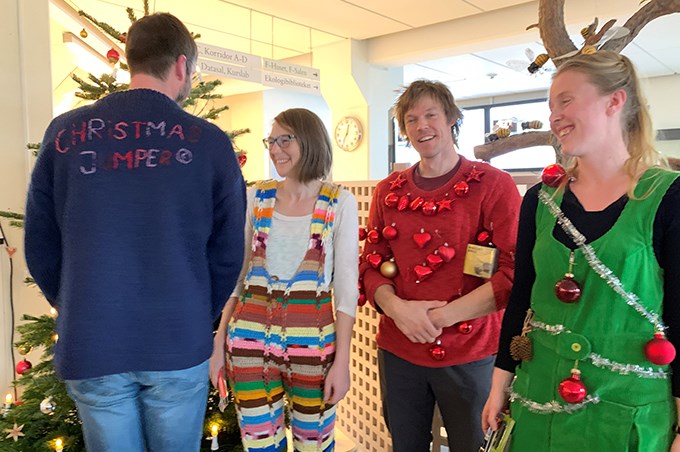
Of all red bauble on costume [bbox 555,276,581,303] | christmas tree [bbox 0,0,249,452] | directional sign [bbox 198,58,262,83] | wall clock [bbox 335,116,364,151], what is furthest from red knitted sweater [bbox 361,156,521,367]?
wall clock [bbox 335,116,364,151]

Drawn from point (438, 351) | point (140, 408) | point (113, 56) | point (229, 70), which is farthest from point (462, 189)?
point (229, 70)

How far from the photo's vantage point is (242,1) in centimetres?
478

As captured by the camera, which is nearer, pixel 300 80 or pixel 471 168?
pixel 471 168

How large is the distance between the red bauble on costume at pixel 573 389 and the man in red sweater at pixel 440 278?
1.36ft

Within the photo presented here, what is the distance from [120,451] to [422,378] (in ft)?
2.67

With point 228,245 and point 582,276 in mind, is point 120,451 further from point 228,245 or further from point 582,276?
point 582,276

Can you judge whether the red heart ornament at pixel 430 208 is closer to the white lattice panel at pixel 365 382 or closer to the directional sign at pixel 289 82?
the white lattice panel at pixel 365 382

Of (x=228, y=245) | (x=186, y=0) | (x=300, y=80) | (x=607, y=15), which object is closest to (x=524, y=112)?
(x=607, y=15)

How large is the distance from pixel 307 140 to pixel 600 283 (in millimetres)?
872

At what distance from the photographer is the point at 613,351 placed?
1004mm

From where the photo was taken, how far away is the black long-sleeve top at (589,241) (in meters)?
0.97

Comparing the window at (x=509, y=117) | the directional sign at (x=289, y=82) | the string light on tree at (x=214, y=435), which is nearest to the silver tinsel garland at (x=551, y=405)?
the string light on tree at (x=214, y=435)

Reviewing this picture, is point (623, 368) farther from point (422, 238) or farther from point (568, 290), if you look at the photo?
point (422, 238)

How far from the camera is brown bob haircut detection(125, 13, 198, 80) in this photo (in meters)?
1.13
